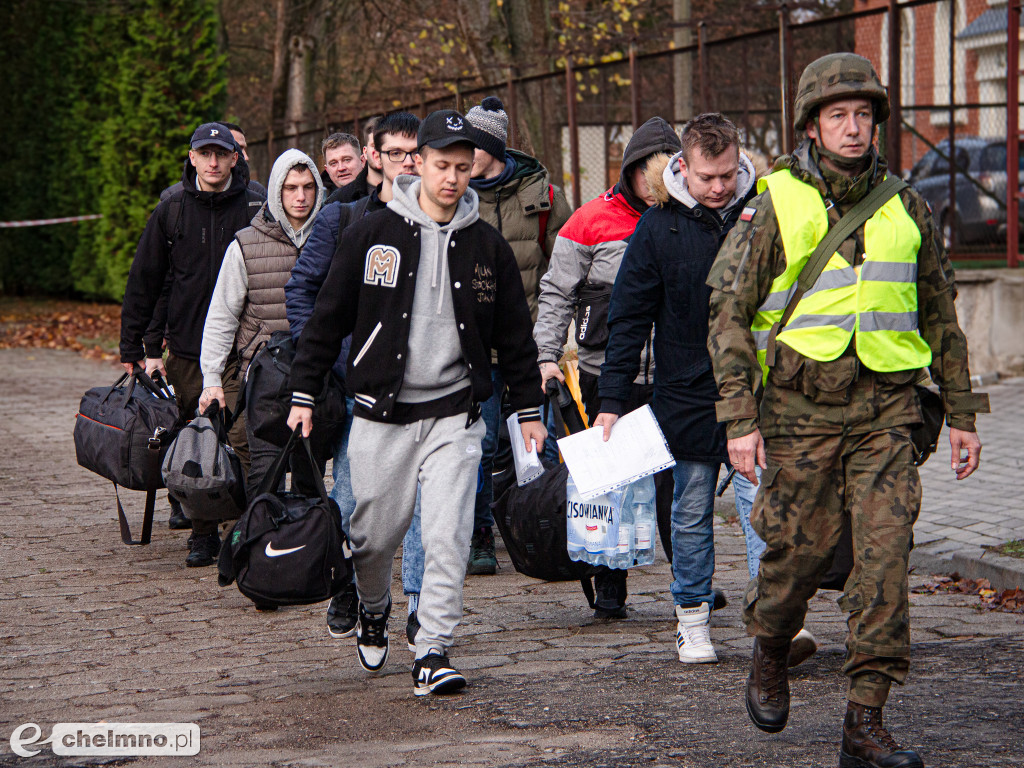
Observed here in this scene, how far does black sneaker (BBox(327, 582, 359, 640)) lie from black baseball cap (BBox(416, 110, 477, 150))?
1912 mm

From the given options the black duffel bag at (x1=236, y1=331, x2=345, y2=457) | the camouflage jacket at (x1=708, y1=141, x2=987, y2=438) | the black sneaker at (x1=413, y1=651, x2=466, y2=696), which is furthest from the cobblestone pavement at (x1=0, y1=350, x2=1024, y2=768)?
the camouflage jacket at (x1=708, y1=141, x2=987, y2=438)

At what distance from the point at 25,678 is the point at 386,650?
4.56 ft

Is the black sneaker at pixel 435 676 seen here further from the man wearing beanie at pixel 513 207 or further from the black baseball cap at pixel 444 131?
the man wearing beanie at pixel 513 207

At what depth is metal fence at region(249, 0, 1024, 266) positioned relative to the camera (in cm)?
1088

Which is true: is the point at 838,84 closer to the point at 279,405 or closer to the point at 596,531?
the point at 596,531

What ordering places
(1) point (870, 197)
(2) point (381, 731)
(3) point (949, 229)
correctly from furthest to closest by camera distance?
(3) point (949, 229), (2) point (381, 731), (1) point (870, 197)

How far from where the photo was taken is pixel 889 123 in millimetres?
10586

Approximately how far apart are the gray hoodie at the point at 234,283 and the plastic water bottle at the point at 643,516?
2142 mm

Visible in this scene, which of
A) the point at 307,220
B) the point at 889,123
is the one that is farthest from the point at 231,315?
the point at 889,123

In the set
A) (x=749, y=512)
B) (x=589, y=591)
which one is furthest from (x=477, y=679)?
(x=749, y=512)

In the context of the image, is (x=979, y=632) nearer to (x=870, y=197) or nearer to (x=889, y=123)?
(x=870, y=197)

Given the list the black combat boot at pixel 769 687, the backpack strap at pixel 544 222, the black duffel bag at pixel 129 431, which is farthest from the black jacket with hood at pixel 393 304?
the black duffel bag at pixel 129 431

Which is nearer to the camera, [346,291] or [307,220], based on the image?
[346,291]

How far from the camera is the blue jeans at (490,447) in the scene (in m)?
6.65
